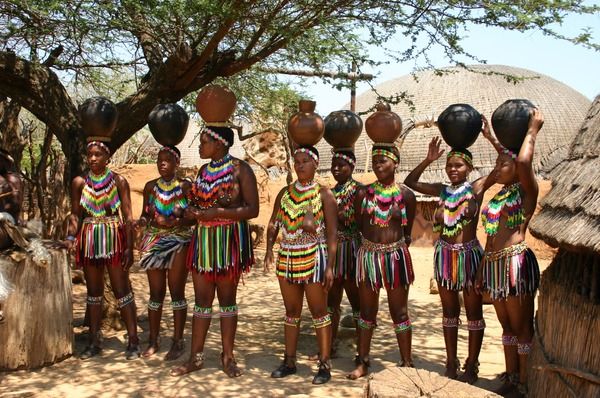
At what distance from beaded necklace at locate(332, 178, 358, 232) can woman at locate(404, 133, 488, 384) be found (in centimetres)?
68

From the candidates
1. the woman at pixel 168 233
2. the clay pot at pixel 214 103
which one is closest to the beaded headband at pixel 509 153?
the clay pot at pixel 214 103

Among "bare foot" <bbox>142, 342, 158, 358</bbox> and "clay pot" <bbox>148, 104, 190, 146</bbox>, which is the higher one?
"clay pot" <bbox>148, 104, 190, 146</bbox>

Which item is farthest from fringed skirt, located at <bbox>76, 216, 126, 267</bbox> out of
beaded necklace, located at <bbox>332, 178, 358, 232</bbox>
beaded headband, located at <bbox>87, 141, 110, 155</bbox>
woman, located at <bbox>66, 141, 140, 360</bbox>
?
beaded necklace, located at <bbox>332, 178, 358, 232</bbox>

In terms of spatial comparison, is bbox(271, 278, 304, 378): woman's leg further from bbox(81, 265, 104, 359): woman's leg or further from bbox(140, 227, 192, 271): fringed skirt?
bbox(81, 265, 104, 359): woman's leg


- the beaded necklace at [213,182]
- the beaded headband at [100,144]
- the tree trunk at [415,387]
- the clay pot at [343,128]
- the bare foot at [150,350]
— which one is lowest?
the bare foot at [150,350]

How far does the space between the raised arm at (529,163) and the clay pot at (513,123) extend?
4cm

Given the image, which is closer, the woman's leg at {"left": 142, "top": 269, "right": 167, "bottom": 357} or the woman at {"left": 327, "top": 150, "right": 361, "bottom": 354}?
the woman at {"left": 327, "top": 150, "right": 361, "bottom": 354}

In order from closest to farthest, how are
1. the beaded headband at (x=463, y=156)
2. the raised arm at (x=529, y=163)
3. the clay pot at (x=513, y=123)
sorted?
the raised arm at (x=529, y=163), the clay pot at (x=513, y=123), the beaded headband at (x=463, y=156)

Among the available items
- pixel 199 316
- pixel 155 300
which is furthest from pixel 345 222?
pixel 155 300

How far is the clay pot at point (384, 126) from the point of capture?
4633 millimetres

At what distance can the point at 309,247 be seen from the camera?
4574mm

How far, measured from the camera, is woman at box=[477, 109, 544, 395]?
395 centimetres

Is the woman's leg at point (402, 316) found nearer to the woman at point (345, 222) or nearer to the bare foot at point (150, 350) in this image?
the woman at point (345, 222)

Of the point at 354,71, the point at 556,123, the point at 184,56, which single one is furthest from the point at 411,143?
the point at 184,56
